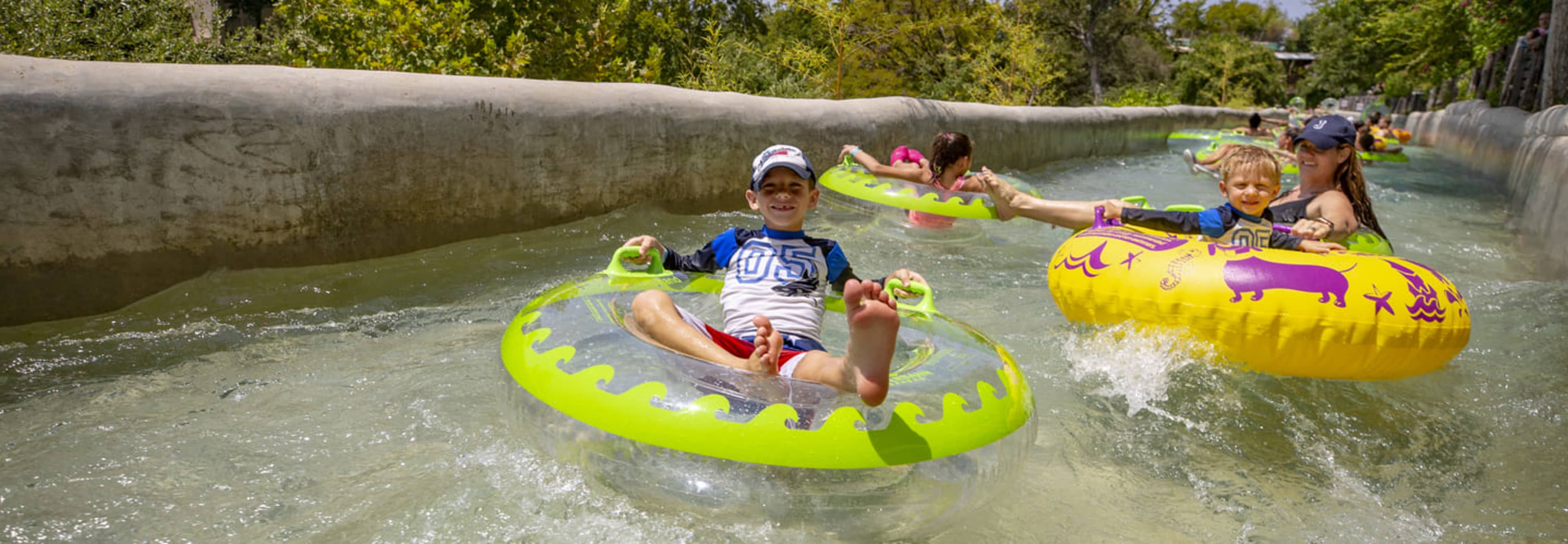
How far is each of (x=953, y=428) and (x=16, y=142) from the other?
360 centimetres

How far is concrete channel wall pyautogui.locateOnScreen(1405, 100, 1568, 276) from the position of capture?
636 centimetres

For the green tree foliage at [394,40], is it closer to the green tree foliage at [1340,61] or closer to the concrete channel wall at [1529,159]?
the concrete channel wall at [1529,159]

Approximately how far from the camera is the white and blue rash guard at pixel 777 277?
3.18 meters

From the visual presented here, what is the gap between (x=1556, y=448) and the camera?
3287mm

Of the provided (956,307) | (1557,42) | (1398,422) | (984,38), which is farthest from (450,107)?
(984,38)

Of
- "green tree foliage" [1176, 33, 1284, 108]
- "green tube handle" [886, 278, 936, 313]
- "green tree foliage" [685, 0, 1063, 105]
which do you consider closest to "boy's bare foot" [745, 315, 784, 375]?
"green tube handle" [886, 278, 936, 313]

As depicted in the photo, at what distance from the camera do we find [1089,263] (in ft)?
13.0

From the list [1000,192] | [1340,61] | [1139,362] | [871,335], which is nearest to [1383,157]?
[1000,192]

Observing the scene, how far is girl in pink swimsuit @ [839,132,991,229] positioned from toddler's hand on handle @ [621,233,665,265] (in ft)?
10.4

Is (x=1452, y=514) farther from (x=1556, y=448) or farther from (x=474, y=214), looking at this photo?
→ (x=474, y=214)

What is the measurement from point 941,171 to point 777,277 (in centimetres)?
373

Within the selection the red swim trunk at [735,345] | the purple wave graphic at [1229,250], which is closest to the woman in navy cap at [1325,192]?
the purple wave graphic at [1229,250]

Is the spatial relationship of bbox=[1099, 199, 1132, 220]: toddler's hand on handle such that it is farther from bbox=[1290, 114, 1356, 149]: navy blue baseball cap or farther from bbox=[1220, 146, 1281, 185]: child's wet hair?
bbox=[1290, 114, 1356, 149]: navy blue baseball cap

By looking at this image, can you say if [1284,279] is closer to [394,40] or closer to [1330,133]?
[1330,133]
